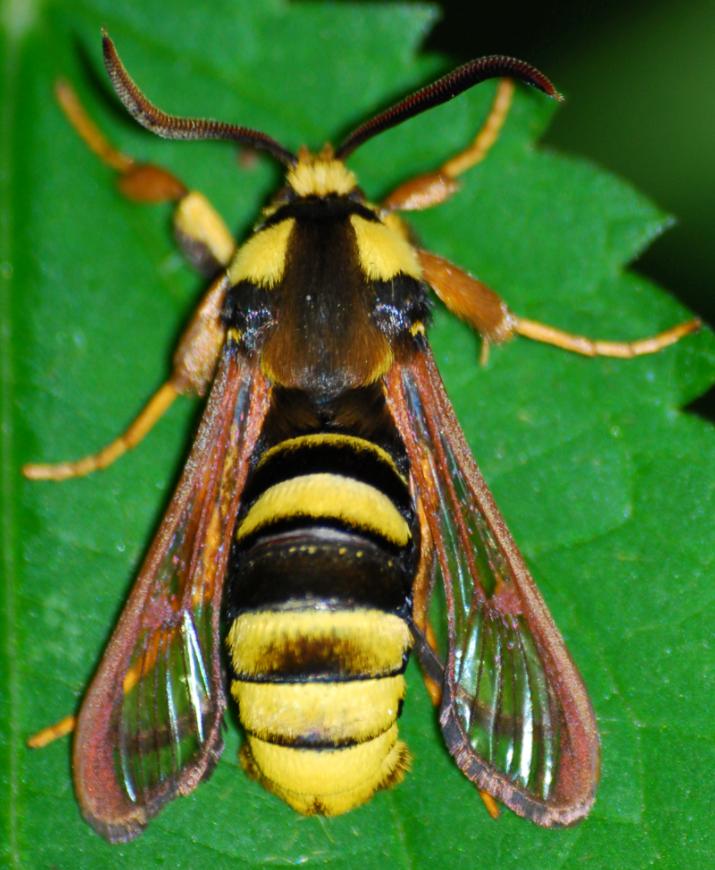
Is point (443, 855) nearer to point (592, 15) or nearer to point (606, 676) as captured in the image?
point (606, 676)

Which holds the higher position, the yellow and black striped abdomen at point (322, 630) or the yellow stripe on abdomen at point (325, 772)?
the yellow and black striped abdomen at point (322, 630)

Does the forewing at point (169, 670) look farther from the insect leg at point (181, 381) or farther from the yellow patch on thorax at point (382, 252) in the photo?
the yellow patch on thorax at point (382, 252)

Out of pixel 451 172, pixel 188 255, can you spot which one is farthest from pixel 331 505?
pixel 451 172

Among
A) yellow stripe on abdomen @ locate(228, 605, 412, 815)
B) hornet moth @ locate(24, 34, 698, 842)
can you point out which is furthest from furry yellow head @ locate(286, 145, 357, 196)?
yellow stripe on abdomen @ locate(228, 605, 412, 815)

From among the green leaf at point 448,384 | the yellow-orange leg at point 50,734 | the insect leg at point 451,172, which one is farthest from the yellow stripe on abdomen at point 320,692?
the insect leg at point 451,172

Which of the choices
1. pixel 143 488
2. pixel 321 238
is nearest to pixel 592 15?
pixel 321 238

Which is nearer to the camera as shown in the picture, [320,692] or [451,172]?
[320,692]

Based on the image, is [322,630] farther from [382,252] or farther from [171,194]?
[171,194]
